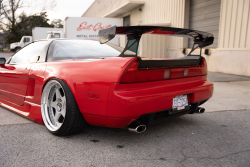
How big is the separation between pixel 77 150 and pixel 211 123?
1869 millimetres

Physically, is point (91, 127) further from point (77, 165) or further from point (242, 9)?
point (242, 9)

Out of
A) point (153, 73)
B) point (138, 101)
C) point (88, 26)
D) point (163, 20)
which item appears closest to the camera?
point (138, 101)

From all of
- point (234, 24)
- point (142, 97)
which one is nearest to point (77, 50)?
point (142, 97)

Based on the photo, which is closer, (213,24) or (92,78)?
(92,78)

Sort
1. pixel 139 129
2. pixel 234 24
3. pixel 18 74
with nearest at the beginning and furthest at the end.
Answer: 1. pixel 139 129
2. pixel 18 74
3. pixel 234 24

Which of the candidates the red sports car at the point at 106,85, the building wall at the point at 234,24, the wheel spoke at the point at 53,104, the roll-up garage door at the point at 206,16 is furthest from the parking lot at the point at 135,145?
the roll-up garage door at the point at 206,16

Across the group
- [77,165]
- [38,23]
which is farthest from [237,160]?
[38,23]

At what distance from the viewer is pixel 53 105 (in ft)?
9.04

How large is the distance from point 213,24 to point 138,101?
9.02m

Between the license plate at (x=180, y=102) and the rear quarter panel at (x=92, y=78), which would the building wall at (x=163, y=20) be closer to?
the license plate at (x=180, y=102)

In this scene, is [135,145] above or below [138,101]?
below

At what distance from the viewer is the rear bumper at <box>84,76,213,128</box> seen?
6.89 feet

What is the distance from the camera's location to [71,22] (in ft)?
52.7

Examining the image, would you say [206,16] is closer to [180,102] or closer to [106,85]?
[180,102]
